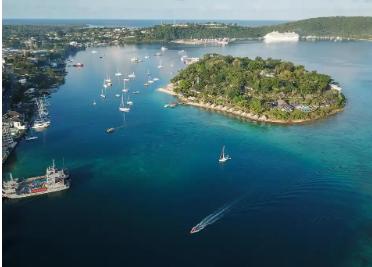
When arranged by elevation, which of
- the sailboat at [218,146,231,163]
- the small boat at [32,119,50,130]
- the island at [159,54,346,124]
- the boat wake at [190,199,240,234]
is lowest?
the boat wake at [190,199,240,234]

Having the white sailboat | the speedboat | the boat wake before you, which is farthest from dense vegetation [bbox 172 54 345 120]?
the speedboat

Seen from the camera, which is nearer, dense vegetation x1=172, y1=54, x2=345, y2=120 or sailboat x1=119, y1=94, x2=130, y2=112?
dense vegetation x1=172, y1=54, x2=345, y2=120

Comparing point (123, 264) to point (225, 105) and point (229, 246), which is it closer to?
point (229, 246)

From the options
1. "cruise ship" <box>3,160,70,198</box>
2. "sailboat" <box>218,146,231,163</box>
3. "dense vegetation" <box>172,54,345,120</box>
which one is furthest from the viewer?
"dense vegetation" <box>172,54,345,120</box>

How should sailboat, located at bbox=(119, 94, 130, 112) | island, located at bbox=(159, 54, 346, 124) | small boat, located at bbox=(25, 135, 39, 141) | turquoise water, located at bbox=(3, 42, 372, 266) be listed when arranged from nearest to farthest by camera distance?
1. turquoise water, located at bbox=(3, 42, 372, 266)
2. small boat, located at bbox=(25, 135, 39, 141)
3. island, located at bbox=(159, 54, 346, 124)
4. sailboat, located at bbox=(119, 94, 130, 112)

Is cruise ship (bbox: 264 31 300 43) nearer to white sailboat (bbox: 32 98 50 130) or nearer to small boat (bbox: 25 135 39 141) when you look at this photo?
white sailboat (bbox: 32 98 50 130)

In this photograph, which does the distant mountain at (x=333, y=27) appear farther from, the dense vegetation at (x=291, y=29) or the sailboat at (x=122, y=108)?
the sailboat at (x=122, y=108)

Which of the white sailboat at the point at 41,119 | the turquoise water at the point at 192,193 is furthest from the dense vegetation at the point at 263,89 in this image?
the white sailboat at the point at 41,119
